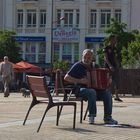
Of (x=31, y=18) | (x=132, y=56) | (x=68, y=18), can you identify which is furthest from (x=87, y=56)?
(x=31, y=18)

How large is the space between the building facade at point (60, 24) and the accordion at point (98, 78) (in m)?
60.8

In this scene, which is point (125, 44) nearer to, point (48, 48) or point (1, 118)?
point (48, 48)

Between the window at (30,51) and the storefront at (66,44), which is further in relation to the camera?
the window at (30,51)

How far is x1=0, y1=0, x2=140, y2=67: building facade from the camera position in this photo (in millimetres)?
74312

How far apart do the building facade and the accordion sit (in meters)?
60.8

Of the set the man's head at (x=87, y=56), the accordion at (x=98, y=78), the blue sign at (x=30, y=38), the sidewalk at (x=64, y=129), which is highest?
the blue sign at (x=30, y=38)

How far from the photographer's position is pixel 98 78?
12.3 meters

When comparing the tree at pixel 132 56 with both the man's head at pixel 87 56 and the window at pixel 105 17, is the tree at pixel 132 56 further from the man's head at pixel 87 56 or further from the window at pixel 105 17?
the man's head at pixel 87 56

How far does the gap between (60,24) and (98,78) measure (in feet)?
209

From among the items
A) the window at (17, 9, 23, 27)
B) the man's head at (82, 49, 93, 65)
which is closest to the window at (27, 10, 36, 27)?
the window at (17, 9, 23, 27)

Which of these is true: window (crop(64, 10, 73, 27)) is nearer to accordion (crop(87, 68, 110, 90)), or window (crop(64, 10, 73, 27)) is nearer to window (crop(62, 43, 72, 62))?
window (crop(62, 43, 72, 62))

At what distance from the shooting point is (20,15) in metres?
77.7

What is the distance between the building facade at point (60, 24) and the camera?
2926 inches

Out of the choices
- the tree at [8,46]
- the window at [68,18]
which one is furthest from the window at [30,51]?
the tree at [8,46]
